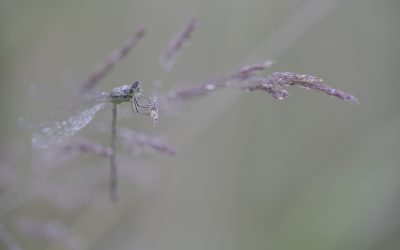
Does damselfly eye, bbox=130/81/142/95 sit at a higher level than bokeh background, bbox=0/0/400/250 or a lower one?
lower

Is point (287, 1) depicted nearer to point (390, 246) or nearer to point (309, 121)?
point (309, 121)

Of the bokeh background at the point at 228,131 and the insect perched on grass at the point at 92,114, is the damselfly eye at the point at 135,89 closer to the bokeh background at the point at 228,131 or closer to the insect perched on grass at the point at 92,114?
the insect perched on grass at the point at 92,114

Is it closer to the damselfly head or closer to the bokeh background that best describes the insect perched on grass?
the damselfly head

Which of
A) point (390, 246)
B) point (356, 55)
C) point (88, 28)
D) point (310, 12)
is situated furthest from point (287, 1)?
point (390, 246)

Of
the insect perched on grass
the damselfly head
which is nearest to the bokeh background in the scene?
the insect perched on grass

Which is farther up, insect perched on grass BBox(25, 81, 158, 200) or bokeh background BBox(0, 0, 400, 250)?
bokeh background BBox(0, 0, 400, 250)

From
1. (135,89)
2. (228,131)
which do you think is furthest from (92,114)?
(228,131)

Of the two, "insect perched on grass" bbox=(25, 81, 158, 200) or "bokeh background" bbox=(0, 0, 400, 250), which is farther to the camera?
"bokeh background" bbox=(0, 0, 400, 250)
